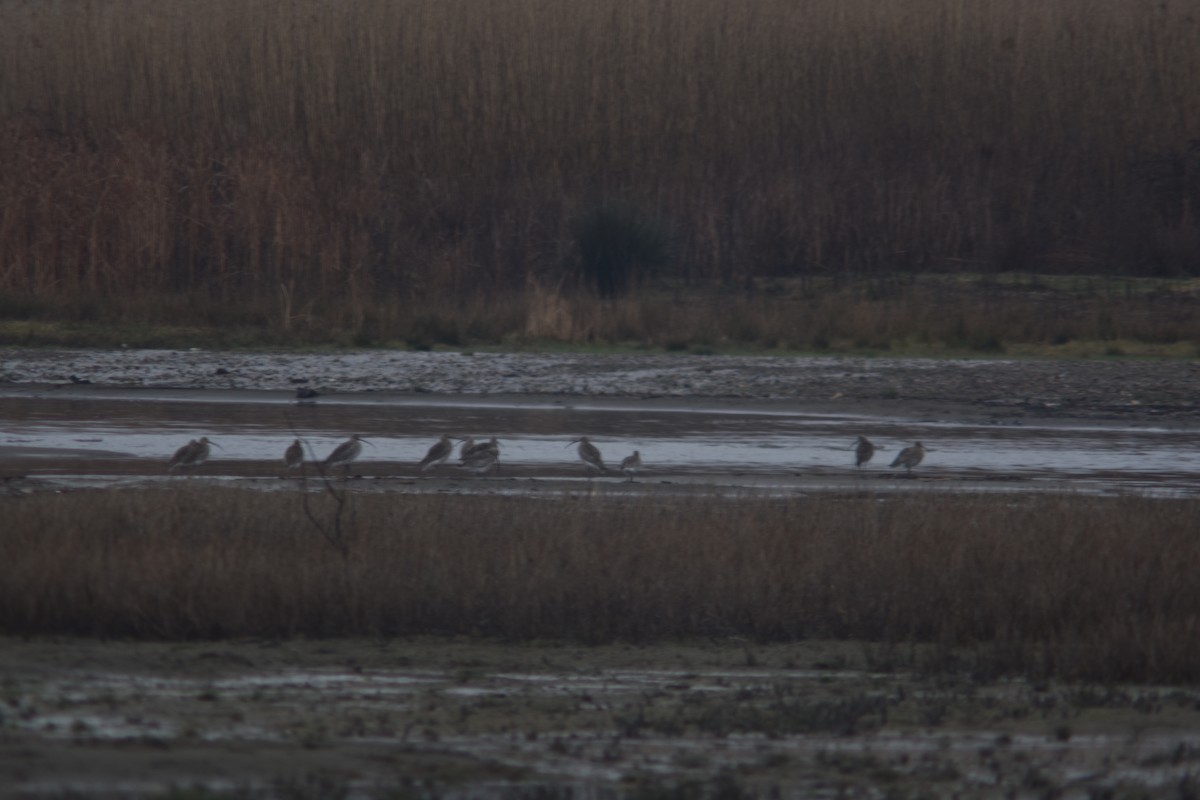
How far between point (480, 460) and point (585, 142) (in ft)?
55.3

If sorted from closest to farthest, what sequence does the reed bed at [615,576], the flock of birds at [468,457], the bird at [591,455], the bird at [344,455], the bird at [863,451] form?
the reed bed at [615,576]
the flock of birds at [468,457]
the bird at [344,455]
the bird at [591,455]
the bird at [863,451]

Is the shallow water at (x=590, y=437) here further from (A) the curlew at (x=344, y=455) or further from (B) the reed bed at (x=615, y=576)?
(B) the reed bed at (x=615, y=576)

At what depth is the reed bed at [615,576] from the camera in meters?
7.20

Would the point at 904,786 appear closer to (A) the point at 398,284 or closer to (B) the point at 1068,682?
(B) the point at 1068,682

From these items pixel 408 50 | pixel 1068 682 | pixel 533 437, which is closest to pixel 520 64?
pixel 408 50

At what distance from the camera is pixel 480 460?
11.7 meters

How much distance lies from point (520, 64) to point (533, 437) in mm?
15801

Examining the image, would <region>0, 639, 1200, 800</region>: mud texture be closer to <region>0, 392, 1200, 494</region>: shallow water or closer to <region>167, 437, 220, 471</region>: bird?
<region>167, 437, 220, 471</region>: bird

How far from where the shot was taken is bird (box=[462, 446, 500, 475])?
→ 38.3 feet

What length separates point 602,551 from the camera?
27.0ft

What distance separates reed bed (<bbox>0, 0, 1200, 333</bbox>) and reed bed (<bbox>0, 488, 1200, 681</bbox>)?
14523 millimetres

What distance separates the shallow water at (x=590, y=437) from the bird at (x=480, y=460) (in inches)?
4.3

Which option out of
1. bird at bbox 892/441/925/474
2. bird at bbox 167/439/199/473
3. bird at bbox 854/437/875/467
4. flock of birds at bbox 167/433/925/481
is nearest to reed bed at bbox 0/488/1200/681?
bird at bbox 167/439/199/473

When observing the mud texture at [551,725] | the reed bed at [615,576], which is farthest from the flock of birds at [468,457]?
the mud texture at [551,725]
